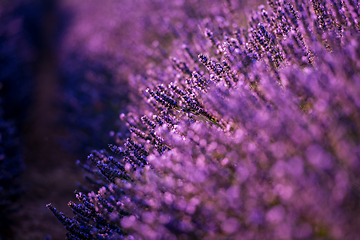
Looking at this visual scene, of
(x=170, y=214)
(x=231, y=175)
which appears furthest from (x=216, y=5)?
(x=170, y=214)

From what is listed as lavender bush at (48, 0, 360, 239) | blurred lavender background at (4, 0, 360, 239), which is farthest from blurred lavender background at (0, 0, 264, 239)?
lavender bush at (48, 0, 360, 239)

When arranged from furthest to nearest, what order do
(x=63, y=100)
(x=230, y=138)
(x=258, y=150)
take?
(x=63, y=100), (x=230, y=138), (x=258, y=150)

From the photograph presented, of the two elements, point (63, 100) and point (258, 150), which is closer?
point (258, 150)


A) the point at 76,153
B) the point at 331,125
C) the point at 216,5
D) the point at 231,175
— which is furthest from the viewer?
the point at 76,153

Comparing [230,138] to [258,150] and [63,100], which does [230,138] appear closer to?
[258,150]

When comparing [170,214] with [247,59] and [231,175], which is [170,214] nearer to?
[231,175]

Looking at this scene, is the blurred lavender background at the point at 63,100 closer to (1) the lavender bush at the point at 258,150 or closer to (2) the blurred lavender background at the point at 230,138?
(2) the blurred lavender background at the point at 230,138

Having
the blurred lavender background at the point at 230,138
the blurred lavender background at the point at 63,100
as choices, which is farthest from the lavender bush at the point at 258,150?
the blurred lavender background at the point at 63,100

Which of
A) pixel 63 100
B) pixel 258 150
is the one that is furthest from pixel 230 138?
pixel 63 100
